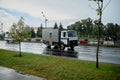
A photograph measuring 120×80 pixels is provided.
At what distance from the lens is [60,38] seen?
3055 cm

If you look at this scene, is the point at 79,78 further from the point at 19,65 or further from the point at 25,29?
the point at 25,29

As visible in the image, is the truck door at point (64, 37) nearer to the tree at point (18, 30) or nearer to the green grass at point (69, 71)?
the tree at point (18, 30)

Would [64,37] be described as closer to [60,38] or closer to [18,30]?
[60,38]

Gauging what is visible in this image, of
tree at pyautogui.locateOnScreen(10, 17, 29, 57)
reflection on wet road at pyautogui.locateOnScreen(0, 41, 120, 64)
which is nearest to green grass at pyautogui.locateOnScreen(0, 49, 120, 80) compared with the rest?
reflection on wet road at pyautogui.locateOnScreen(0, 41, 120, 64)

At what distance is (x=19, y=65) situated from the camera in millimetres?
16984

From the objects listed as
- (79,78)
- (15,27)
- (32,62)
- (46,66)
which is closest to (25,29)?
(15,27)

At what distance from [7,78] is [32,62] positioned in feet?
17.3

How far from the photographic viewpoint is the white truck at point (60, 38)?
1152 inches

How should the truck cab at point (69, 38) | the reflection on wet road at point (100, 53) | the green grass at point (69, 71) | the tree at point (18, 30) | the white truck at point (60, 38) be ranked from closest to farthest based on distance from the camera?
the green grass at point (69, 71) < the reflection on wet road at point (100, 53) < the tree at point (18, 30) < the truck cab at point (69, 38) < the white truck at point (60, 38)

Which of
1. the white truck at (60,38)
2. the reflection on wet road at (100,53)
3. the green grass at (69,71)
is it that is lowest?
the green grass at (69,71)

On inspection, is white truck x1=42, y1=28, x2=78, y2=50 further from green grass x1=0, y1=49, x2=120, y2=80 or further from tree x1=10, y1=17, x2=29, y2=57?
green grass x1=0, y1=49, x2=120, y2=80

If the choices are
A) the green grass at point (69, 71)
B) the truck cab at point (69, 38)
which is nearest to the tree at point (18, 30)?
the green grass at point (69, 71)

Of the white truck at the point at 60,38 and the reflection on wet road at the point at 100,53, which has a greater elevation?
the white truck at the point at 60,38

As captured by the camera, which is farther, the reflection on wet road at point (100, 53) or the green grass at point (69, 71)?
the reflection on wet road at point (100, 53)
